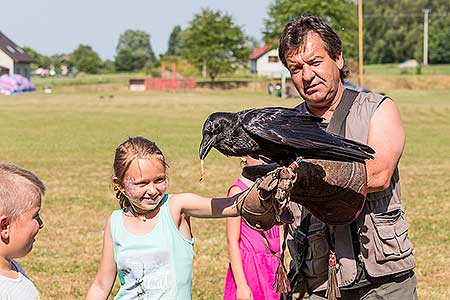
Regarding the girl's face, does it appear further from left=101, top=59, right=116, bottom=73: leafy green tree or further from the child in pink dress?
left=101, top=59, right=116, bottom=73: leafy green tree

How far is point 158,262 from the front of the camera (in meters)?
4.88

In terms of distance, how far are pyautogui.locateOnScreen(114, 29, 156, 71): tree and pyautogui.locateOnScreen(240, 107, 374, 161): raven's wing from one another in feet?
506

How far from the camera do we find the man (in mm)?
4234

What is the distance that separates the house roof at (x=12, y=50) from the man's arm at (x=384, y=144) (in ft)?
343

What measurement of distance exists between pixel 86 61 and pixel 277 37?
5696 cm

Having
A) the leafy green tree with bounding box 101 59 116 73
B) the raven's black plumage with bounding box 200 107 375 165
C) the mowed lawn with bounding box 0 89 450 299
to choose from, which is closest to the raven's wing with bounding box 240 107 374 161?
the raven's black plumage with bounding box 200 107 375 165

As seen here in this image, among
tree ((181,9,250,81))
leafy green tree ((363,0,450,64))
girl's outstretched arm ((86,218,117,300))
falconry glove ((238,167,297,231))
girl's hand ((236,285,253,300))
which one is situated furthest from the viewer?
leafy green tree ((363,0,450,64))

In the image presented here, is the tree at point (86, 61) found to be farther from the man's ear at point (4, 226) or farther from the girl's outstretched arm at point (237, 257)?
the man's ear at point (4, 226)

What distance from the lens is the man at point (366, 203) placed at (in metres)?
4.23

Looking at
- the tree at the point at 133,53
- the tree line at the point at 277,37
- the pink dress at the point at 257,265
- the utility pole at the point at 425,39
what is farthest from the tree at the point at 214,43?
the pink dress at the point at 257,265

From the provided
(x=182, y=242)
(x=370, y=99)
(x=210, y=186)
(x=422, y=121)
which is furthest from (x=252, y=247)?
(x=422, y=121)

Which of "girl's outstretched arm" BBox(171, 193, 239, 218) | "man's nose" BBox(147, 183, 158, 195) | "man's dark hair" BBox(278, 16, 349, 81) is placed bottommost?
"girl's outstretched arm" BBox(171, 193, 239, 218)

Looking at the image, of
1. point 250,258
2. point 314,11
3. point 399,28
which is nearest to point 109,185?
point 250,258

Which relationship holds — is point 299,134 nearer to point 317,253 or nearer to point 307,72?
point 307,72
